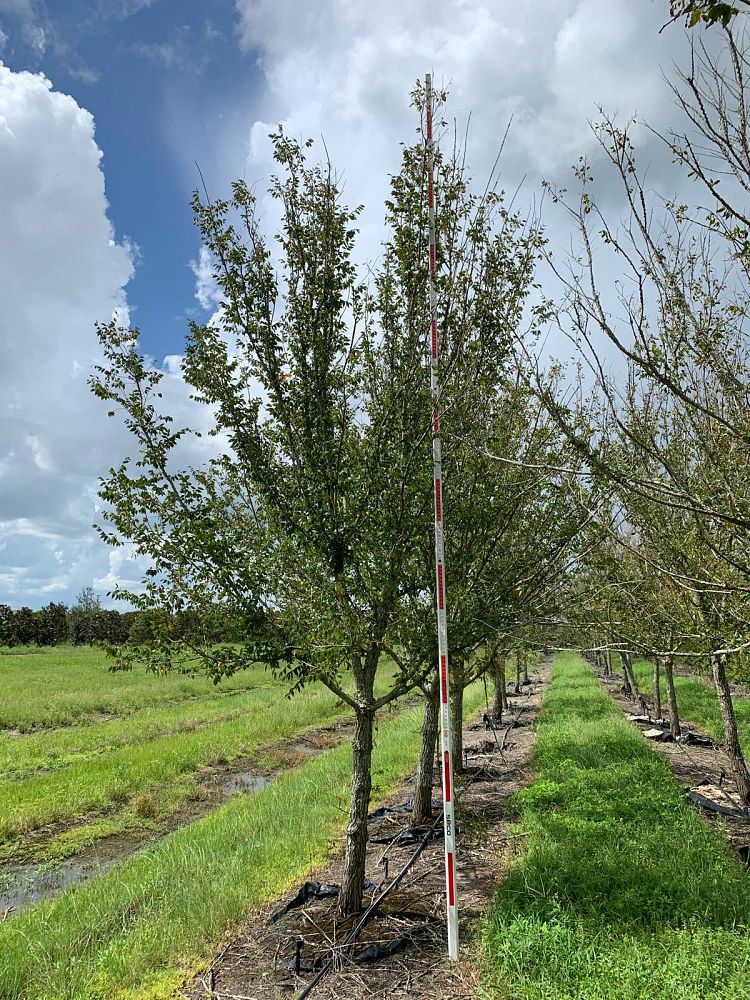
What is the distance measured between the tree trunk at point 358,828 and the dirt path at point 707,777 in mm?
4464

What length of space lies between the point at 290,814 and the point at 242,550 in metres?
6.69

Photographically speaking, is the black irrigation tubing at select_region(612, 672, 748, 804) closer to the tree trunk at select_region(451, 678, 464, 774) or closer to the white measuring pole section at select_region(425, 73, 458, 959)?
the tree trunk at select_region(451, 678, 464, 774)

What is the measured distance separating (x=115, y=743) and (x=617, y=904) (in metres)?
19.3

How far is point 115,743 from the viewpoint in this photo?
21234mm

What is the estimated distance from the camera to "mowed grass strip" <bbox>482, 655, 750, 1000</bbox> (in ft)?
14.7

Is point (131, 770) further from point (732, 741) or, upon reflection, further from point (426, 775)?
point (732, 741)

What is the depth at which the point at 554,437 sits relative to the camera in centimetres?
790

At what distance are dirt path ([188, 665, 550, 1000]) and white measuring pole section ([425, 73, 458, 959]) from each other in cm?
42

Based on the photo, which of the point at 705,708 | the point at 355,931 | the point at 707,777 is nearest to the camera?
the point at 355,931

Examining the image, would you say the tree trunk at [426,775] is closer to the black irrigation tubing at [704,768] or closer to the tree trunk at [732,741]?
the tree trunk at [732,741]

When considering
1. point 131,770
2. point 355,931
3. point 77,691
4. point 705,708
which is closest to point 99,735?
point 131,770

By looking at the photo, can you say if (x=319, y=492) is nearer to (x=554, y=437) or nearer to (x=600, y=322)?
(x=600, y=322)

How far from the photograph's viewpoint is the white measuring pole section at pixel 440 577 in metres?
5.32

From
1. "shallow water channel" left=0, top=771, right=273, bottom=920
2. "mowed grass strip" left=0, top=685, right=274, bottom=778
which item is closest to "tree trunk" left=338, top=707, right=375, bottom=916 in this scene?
"shallow water channel" left=0, top=771, right=273, bottom=920
